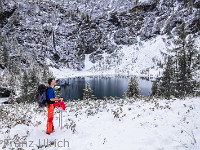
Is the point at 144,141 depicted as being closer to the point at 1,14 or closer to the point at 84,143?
the point at 84,143

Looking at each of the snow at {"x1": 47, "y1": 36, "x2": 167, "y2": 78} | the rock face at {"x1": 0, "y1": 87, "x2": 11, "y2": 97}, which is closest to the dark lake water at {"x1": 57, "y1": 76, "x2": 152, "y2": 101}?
the rock face at {"x1": 0, "y1": 87, "x2": 11, "y2": 97}

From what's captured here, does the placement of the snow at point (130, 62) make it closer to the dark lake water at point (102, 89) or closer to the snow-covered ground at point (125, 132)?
the dark lake water at point (102, 89)

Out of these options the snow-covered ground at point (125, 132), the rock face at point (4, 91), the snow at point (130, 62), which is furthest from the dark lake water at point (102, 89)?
the snow at point (130, 62)

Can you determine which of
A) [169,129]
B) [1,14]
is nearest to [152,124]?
[169,129]

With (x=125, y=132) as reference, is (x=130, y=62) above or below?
above

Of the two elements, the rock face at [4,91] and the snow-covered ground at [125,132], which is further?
the rock face at [4,91]

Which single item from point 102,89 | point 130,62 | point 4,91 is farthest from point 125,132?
point 130,62

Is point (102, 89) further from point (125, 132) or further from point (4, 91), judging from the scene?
point (125, 132)

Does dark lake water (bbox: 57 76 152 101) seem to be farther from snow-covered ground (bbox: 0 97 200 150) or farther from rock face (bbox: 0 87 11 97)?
snow-covered ground (bbox: 0 97 200 150)

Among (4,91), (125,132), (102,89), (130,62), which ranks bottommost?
(102,89)

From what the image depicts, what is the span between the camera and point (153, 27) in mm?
194250

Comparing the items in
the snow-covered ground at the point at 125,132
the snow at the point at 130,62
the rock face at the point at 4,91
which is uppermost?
the snow at the point at 130,62

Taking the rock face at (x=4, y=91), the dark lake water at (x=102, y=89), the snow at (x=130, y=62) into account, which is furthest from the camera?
the snow at (x=130, y=62)

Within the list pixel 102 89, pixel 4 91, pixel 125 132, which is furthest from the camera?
pixel 102 89
